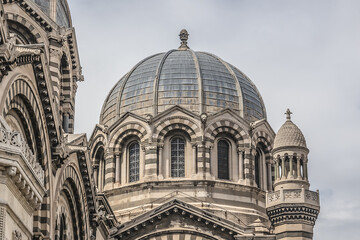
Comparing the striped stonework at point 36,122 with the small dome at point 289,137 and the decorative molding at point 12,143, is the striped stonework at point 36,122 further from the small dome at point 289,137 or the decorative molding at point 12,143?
the small dome at point 289,137

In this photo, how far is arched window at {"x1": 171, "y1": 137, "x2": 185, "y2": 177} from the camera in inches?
2020

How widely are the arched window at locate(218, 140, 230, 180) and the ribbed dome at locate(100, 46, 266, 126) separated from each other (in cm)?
200

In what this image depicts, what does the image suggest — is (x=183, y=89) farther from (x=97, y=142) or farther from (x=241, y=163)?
(x=97, y=142)

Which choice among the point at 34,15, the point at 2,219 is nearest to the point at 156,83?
the point at 34,15

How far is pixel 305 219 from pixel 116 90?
17209 millimetres

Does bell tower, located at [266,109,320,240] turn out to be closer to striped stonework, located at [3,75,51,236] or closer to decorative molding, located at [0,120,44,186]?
striped stonework, located at [3,75,51,236]

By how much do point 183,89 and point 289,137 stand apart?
9810mm

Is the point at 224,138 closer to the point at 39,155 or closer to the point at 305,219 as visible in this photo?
the point at 305,219

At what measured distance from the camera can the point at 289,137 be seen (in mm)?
45688

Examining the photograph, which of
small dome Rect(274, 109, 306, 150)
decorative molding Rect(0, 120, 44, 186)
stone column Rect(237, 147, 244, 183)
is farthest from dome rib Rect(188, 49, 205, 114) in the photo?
decorative molding Rect(0, 120, 44, 186)

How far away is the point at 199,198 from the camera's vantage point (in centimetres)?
5003

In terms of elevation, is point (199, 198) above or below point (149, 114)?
below

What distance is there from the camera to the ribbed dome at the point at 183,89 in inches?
2092

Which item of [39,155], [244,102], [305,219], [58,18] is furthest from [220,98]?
[39,155]
